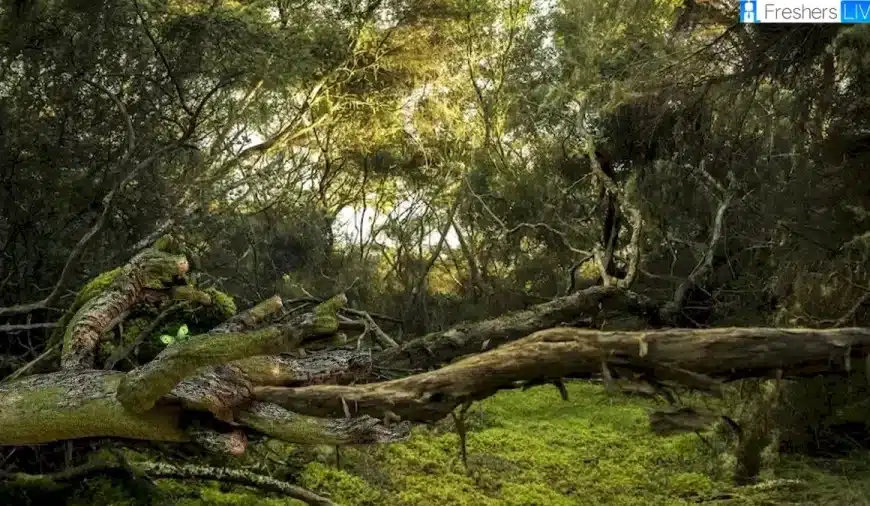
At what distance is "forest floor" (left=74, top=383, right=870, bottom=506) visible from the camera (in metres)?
4.26

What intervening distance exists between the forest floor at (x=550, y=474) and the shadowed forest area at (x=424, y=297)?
30 mm

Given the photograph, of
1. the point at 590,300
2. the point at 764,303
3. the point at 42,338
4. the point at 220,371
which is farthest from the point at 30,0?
the point at 764,303

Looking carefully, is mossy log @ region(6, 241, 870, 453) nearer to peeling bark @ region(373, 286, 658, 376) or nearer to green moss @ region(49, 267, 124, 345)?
green moss @ region(49, 267, 124, 345)

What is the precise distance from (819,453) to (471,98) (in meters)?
8.09

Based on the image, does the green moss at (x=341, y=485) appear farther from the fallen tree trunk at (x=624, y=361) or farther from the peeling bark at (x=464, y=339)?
the fallen tree trunk at (x=624, y=361)

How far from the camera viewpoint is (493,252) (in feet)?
40.5

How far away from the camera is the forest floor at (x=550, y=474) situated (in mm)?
4262

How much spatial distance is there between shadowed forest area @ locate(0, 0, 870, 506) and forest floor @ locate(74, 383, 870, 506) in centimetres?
3

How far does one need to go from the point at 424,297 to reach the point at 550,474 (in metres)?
5.70

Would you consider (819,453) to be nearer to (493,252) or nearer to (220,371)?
(220,371)

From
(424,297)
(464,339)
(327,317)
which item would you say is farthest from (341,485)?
(424,297)

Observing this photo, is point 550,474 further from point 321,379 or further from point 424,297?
point 424,297

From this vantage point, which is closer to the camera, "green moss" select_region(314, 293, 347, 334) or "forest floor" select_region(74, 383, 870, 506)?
"green moss" select_region(314, 293, 347, 334)

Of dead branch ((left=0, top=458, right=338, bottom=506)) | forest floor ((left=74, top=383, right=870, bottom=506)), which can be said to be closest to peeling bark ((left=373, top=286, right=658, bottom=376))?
dead branch ((left=0, top=458, right=338, bottom=506))
